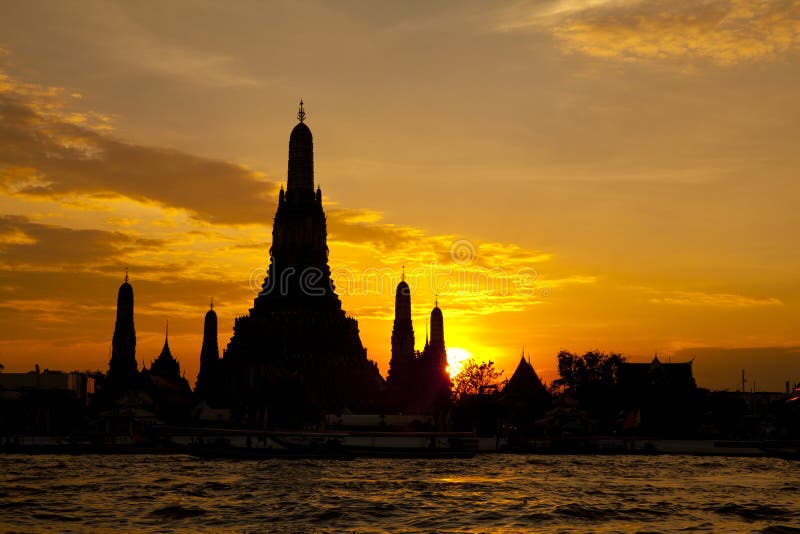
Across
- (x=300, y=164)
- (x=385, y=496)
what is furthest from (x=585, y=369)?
(x=385, y=496)

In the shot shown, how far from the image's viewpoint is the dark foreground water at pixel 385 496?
48.2 metres

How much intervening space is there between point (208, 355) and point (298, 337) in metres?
33.7

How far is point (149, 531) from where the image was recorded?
1747 inches

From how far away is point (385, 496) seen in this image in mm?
59438

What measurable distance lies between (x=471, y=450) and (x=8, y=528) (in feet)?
184

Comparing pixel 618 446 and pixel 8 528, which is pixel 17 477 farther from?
pixel 618 446

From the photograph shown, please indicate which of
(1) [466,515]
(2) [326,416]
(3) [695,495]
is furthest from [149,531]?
(2) [326,416]

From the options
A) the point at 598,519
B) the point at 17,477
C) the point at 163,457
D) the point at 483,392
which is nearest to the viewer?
the point at 598,519

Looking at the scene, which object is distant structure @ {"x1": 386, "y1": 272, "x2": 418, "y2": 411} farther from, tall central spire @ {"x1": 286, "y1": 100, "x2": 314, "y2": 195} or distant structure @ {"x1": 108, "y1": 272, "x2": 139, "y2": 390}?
distant structure @ {"x1": 108, "y1": 272, "x2": 139, "y2": 390}

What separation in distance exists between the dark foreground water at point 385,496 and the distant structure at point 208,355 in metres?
53.6

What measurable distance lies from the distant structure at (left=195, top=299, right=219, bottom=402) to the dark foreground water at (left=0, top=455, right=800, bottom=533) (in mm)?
53606

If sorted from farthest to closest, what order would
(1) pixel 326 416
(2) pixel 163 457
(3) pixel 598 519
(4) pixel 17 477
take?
(1) pixel 326 416 → (2) pixel 163 457 → (4) pixel 17 477 → (3) pixel 598 519

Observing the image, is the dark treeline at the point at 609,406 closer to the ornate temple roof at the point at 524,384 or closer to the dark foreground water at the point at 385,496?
the ornate temple roof at the point at 524,384

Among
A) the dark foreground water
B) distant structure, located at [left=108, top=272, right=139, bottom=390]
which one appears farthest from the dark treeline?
distant structure, located at [left=108, top=272, right=139, bottom=390]
